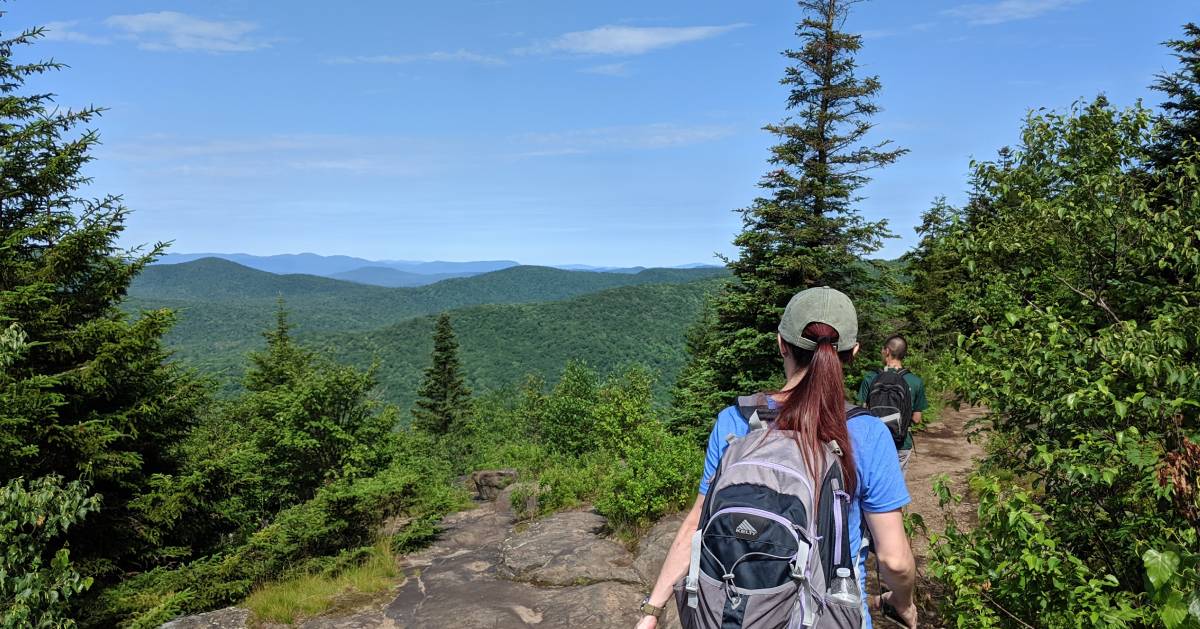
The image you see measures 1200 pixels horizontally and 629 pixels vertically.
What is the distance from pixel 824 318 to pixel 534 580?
19.3ft

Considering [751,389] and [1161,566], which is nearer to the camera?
[1161,566]

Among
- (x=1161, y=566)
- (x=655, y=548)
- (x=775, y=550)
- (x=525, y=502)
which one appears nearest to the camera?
(x=1161, y=566)

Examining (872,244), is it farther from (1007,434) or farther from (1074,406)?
(1074,406)

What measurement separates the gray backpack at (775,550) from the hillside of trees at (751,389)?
27.4 inches

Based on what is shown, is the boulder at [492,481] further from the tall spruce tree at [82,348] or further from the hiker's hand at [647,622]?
the hiker's hand at [647,622]

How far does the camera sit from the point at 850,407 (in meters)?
1.83

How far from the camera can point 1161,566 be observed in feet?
4.65

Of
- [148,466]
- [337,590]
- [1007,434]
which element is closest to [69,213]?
[148,466]

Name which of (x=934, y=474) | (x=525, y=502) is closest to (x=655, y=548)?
(x=934, y=474)

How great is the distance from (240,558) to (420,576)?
101 inches

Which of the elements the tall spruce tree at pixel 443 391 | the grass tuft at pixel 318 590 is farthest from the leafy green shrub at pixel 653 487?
the tall spruce tree at pixel 443 391

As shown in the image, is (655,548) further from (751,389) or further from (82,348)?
(82,348)

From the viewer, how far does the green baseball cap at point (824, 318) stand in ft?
5.94

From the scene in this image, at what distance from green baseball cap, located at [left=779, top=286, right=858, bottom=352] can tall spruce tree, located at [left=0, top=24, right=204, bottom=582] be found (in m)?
9.24
